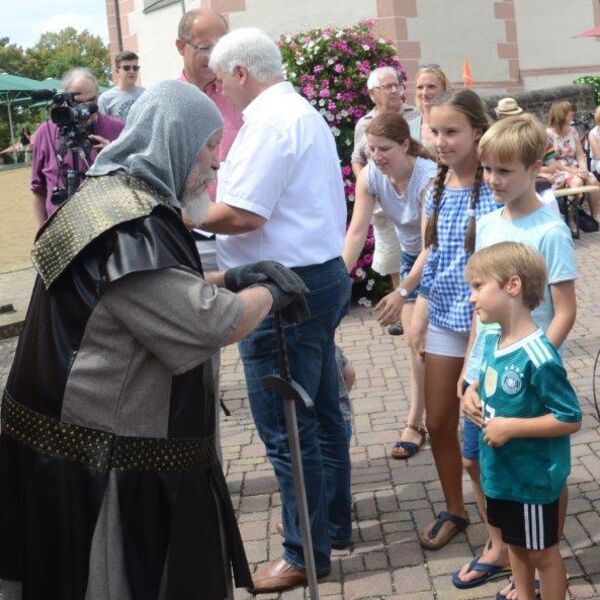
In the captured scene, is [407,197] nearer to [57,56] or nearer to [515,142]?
[515,142]

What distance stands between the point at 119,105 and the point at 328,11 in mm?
6478

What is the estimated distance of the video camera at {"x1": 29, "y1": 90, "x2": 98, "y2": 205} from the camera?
6438 mm

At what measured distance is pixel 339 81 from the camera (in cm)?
986

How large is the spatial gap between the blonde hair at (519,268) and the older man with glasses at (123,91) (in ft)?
19.1

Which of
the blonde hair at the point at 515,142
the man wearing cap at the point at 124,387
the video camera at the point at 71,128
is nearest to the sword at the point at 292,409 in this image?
the man wearing cap at the point at 124,387

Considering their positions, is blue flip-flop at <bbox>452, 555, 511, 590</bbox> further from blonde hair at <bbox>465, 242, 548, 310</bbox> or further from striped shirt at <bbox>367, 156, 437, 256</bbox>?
striped shirt at <bbox>367, 156, 437, 256</bbox>

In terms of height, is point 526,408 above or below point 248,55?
below

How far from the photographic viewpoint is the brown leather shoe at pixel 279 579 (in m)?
4.24

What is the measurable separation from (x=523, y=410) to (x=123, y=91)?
→ 654 cm

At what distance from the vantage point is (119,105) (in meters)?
8.81

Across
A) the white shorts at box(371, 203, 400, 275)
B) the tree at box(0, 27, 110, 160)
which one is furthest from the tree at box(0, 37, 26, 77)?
the white shorts at box(371, 203, 400, 275)

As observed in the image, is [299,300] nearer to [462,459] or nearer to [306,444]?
[306,444]

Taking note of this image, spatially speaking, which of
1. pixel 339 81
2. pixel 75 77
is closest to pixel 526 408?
pixel 75 77

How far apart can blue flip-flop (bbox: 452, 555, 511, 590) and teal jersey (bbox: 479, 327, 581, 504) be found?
66 cm
